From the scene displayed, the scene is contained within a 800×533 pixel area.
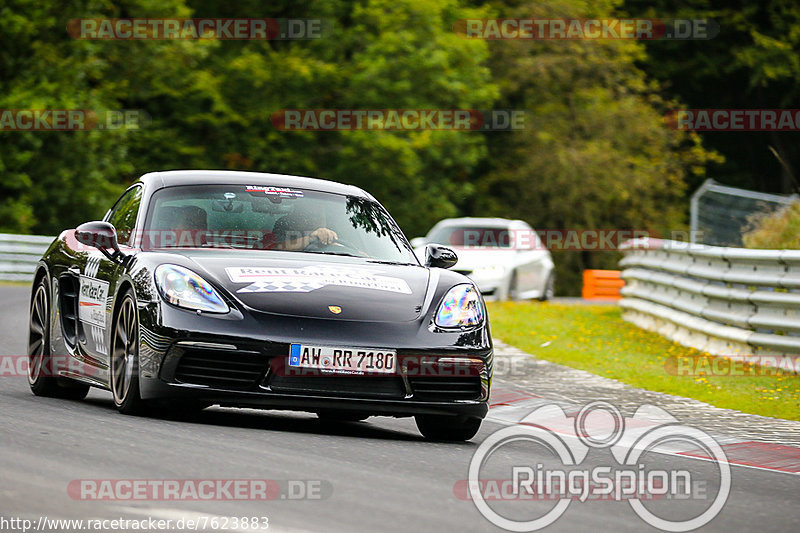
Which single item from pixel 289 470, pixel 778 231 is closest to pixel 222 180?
pixel 289 470

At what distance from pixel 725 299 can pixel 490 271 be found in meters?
8.61

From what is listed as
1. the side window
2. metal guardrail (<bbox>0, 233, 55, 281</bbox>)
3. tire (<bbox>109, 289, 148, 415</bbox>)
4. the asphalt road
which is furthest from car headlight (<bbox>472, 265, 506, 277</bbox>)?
tire (<bbox>109, 289, 148, 415</bbox>)

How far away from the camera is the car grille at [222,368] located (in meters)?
7.30

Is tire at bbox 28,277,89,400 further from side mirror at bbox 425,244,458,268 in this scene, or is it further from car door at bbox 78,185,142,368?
side mirror at bbox 425,244,458,268

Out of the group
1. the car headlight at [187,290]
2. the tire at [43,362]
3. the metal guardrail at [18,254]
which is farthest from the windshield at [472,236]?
the car headlight at [187,290]

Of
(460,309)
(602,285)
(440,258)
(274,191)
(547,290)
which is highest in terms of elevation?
(274,191)

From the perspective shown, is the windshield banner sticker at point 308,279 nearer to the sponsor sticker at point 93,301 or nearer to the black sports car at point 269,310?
the black sports car at point 269,310

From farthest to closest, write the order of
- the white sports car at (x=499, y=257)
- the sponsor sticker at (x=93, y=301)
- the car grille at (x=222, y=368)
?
1. the white sports car at (x=499, y=257)
2. the sponsor sticker at (x=93, y=301)
3. the car grille at (x=222, y=368)

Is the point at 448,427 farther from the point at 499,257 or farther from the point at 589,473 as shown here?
the point at 499,257

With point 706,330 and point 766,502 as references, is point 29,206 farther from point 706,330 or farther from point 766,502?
point 766,502

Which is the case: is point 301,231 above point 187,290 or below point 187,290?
above

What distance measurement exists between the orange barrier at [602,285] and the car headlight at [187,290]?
2174 centimetres

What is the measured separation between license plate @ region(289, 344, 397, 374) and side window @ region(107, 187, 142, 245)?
184 cm

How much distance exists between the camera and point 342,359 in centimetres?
738
